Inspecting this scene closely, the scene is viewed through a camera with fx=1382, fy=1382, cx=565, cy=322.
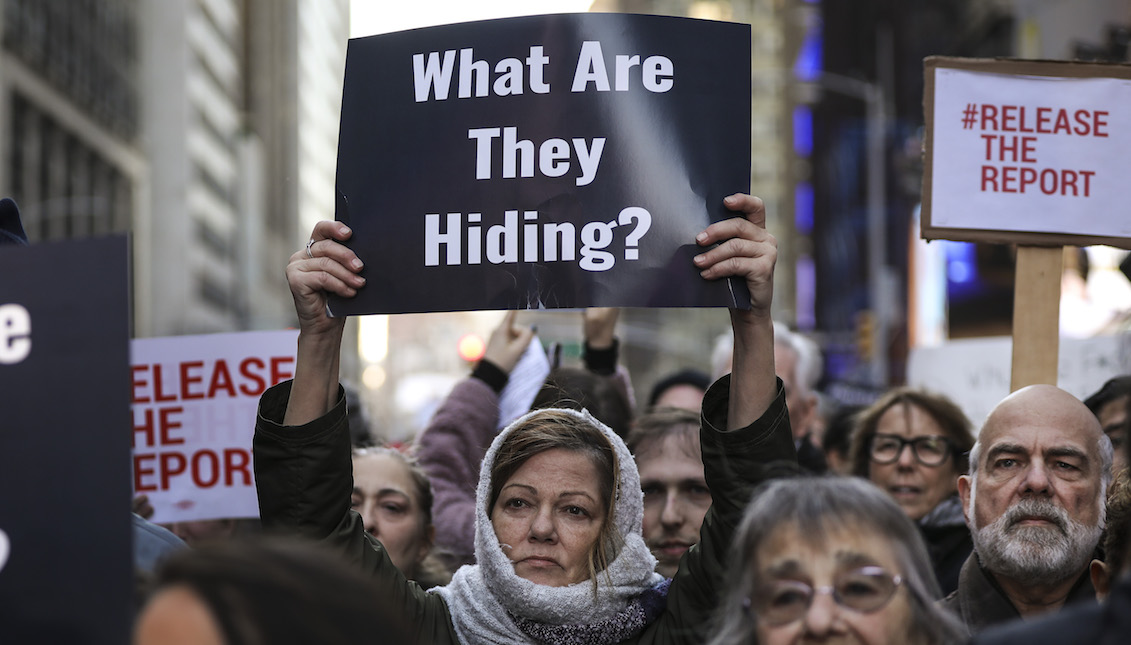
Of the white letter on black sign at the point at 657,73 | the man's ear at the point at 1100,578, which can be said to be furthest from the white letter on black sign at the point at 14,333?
the man's ear at the point at 1100,578

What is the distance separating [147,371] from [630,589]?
2.47 meters

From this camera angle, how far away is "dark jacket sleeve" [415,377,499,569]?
15.2ft

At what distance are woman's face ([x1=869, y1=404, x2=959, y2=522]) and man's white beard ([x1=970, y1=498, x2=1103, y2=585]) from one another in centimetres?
148

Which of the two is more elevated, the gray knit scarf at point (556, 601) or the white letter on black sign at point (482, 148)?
the white letter on black sign at point (482, 148)

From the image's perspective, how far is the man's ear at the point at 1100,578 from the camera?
3.23m

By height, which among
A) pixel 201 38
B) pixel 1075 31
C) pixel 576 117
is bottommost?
pixel 576 117

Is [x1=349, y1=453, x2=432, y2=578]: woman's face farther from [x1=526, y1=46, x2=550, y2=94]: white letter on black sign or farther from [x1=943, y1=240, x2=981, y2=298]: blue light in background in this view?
[x1=943, y1=240, x2=981, y2=298]: blue light in background

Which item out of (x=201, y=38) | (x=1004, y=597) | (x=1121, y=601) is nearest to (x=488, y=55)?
(x=1004, y=597)

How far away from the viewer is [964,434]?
5156 mm

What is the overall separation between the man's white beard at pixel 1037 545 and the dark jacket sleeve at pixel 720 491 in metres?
0.77

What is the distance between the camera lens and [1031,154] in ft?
14.1

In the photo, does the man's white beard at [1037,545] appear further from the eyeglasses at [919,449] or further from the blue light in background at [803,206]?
the blue light in background at [803,206]

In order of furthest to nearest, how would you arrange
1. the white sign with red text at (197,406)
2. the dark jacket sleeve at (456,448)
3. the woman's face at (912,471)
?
the woman's face at (912,471) → the white sign with red text at (197,406) → the dark jacket sleeve at (456,448)

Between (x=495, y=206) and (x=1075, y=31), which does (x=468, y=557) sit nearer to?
(x=495, y=206)
